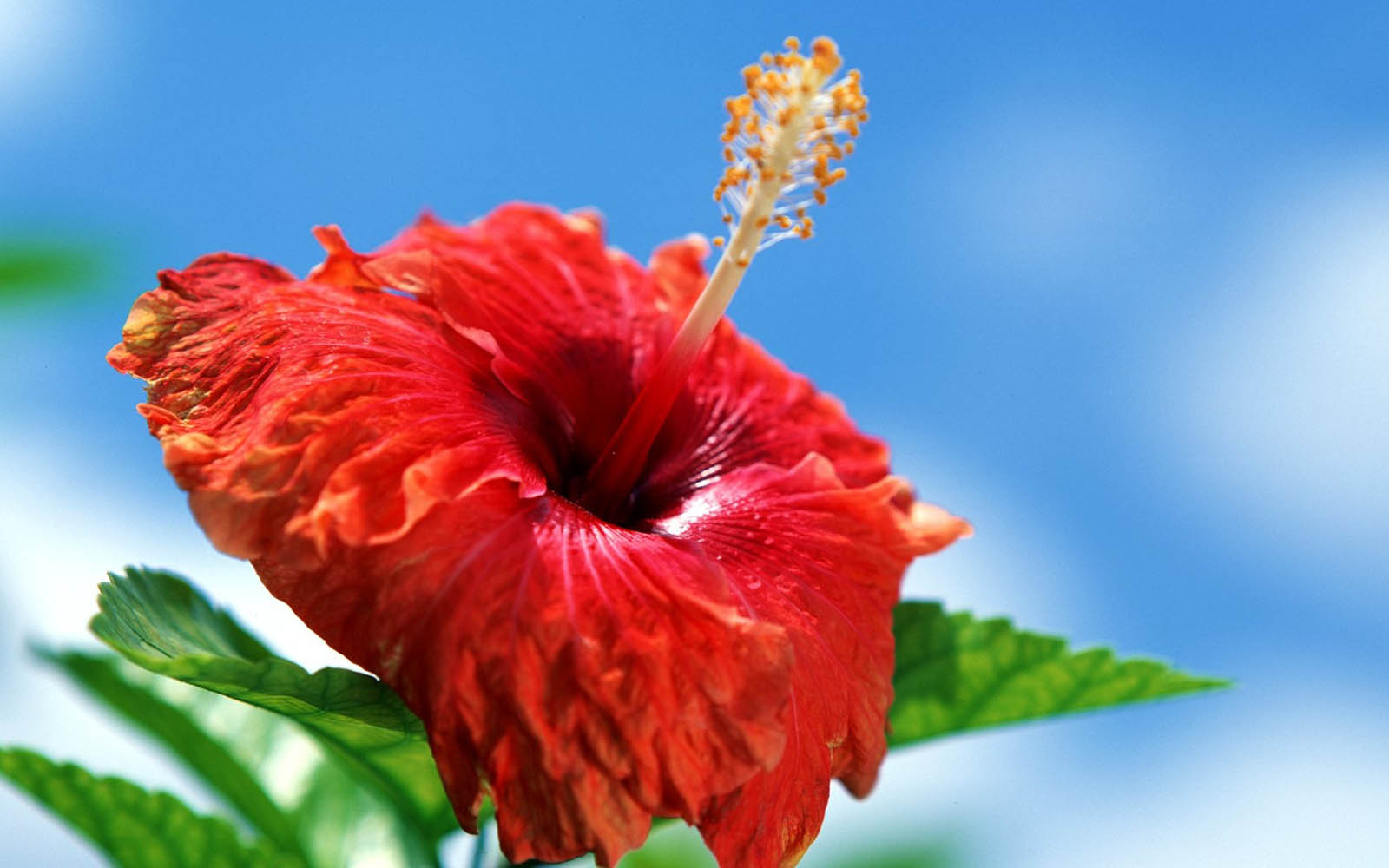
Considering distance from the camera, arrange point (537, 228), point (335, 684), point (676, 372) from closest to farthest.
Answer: point (335, 684)
point (676, 372)
point (537, 228)

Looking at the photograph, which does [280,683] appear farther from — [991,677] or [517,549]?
[991,677]

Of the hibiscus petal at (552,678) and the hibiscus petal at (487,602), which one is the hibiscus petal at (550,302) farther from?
the hibiscus petal at (552,678)

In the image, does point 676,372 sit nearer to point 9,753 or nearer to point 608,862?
point 608,862

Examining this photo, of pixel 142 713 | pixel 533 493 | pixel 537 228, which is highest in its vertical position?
pixel 537 228

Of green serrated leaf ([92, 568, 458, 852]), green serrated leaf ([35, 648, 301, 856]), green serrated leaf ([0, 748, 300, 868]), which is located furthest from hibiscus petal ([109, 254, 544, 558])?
green serrated leaf ([35, 648, 301, 856])

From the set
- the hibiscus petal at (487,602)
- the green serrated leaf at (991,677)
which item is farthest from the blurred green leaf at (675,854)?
the hibiscus petal at (487,602)

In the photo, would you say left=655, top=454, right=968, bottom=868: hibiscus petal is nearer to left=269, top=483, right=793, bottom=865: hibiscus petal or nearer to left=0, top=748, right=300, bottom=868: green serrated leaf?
left=269, top=483, right=793, bottom=865: hibiscus petal

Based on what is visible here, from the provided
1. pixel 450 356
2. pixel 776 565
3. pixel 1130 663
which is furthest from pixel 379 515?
pixel 1130 663
